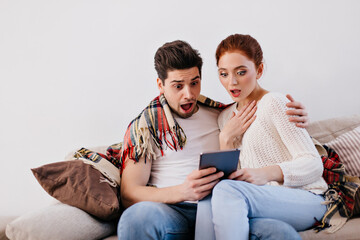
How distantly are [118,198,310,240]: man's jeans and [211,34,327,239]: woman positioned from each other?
0.06m

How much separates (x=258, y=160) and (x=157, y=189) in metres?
0.48

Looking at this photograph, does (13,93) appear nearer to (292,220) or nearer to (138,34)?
(138,34)

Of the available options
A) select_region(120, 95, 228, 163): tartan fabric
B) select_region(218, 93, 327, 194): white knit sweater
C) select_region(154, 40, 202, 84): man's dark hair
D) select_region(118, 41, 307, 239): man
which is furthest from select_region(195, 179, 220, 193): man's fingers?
select_region(154, 40, 202, 84): man's dark hair

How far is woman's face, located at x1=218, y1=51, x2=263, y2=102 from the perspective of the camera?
5.77 feet

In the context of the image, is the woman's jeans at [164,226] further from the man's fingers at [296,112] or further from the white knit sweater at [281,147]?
the man's fingers at [296,112]

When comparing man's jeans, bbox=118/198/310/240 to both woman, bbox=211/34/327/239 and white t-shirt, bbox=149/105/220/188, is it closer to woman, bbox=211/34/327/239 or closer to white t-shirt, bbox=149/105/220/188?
woman, bbox=211/34/327/239

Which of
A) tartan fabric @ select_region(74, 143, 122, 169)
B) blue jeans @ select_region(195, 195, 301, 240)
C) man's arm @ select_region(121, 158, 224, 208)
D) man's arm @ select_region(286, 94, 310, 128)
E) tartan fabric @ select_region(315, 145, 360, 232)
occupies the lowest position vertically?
tartan fabric @ select_region(315, 145, 360, 232)

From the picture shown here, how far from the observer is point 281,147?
1656 mm

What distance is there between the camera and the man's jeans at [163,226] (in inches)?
49.9

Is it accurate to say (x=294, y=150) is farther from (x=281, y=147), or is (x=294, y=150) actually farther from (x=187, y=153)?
(x=187, y=153)

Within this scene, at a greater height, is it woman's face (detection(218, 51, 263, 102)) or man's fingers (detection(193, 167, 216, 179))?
woman's face (detection(218, 51, 263, 102))

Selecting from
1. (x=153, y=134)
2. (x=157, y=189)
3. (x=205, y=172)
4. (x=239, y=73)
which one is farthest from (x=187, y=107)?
(x=205, y=172)

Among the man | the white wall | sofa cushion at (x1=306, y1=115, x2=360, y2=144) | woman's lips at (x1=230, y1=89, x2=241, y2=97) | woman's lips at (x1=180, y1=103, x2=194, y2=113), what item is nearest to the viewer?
the man

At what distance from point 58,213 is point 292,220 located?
0.94m
